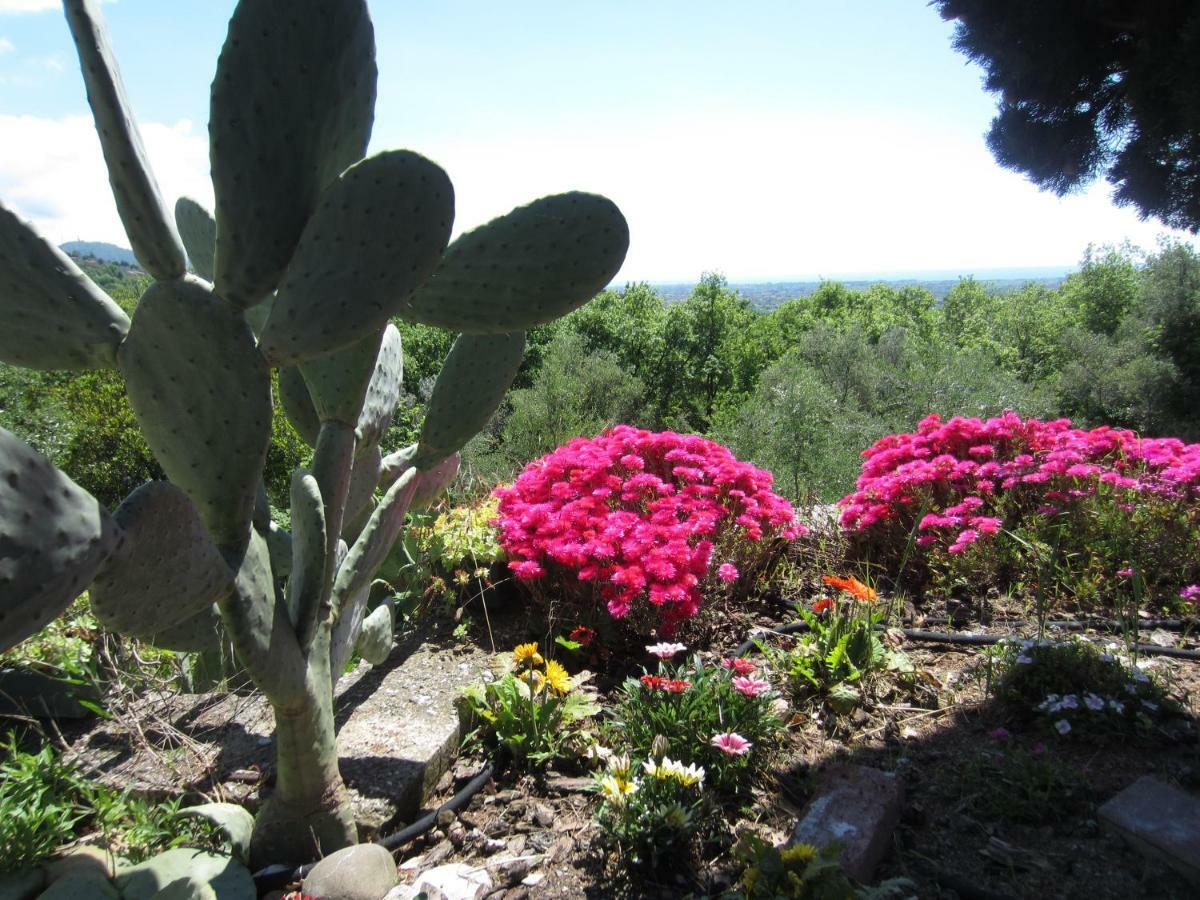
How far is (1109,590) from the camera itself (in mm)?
3006

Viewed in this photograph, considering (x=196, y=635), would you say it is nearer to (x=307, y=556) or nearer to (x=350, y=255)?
(x=307, y=556)

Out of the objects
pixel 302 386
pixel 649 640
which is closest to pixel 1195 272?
pixel 649 640

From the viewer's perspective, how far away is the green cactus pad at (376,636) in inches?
88.7

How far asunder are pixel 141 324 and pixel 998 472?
3.45 m

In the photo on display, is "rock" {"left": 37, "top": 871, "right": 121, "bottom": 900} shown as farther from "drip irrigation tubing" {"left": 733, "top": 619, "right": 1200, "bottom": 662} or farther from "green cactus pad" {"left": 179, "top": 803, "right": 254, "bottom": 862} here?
"drip irrigation tubing" {"left": 733, "top": 619, "right": 1200, "bottom": 662}

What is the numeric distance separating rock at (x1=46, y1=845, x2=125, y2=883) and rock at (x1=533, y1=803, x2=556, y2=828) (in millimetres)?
1004

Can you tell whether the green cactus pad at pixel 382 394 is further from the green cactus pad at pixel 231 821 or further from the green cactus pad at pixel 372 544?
the green cactus pad at pixel 231 821

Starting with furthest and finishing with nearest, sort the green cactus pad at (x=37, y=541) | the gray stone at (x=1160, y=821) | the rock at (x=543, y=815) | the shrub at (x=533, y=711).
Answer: the shrub at (x=533, y=711)
the rock at (x=543, y=815)
the gray stone at (x=1160, y=821)
the green cactus pad at (x=37, y=541)

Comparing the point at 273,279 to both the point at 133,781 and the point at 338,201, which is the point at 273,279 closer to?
the point at 338,201

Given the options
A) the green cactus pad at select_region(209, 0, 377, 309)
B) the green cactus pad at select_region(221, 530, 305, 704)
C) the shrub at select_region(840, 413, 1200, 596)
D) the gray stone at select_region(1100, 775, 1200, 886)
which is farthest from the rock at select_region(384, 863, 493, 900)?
the shrub at select_region(840, 413, 1200, 596)

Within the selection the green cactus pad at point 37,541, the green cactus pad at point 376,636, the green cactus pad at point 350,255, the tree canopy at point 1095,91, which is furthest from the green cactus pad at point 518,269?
the tree canopy at point 1095,91

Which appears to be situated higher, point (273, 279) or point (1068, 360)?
point (273, 279)

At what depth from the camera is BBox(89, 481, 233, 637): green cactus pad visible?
47.5 inches

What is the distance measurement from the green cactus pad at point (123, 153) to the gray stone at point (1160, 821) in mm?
2321
